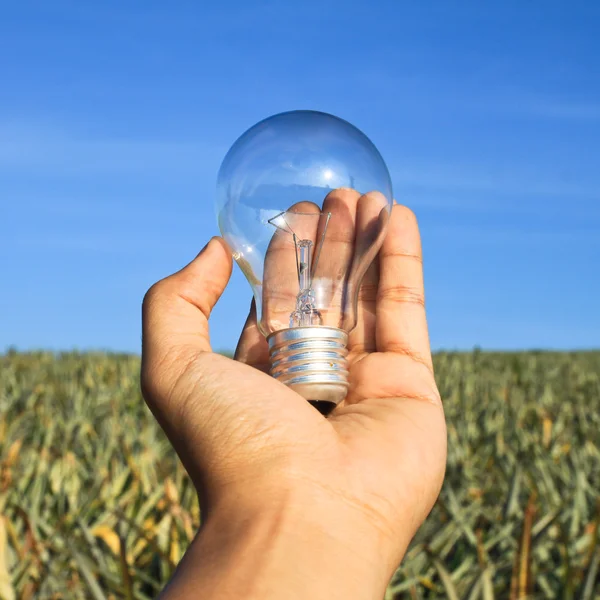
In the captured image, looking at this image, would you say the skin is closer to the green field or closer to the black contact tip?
the black contact tip

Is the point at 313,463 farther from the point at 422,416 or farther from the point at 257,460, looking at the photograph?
the point at 422,416

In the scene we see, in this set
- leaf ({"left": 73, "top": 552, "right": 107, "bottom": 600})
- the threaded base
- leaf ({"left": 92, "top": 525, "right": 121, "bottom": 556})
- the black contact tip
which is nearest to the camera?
the threaded base

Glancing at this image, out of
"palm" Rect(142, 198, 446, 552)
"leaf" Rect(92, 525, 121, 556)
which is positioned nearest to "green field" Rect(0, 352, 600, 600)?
"leaf" Rect(92, 525, 121, 556)

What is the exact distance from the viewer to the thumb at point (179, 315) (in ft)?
6.56

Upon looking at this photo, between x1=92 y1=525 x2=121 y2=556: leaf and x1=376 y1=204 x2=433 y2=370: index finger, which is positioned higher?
x1=376 y1=204 x2=433 y2=370: index finger

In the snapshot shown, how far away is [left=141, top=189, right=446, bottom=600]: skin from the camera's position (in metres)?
1.60

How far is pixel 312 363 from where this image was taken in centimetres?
195

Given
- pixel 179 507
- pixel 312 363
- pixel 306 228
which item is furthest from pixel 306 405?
pixel 179 507

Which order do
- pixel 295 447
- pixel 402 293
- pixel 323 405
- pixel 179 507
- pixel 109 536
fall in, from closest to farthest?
pixel 295 447, pixel 323 405, pixel 402 293, pixel 109 536, pixel 179 507

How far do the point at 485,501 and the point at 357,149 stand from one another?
8.02 feet

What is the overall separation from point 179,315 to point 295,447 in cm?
52

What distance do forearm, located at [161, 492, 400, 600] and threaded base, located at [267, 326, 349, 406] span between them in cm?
33

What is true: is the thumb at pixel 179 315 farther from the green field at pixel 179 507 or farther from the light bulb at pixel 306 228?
the green field at pixel 179 507

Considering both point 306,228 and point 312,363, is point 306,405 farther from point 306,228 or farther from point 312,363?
point 306,228
